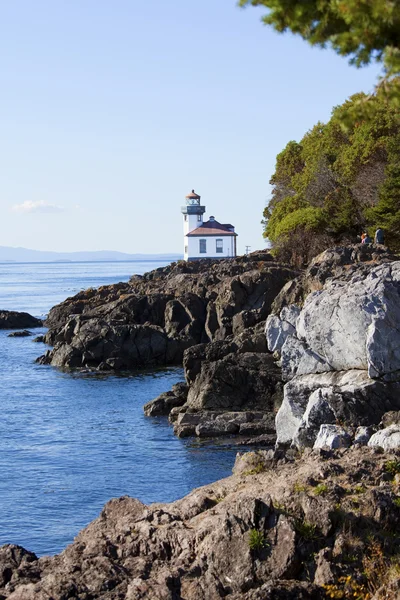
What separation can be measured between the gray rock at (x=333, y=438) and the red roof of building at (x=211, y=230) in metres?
119

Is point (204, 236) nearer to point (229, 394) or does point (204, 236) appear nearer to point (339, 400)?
point (229, 394)

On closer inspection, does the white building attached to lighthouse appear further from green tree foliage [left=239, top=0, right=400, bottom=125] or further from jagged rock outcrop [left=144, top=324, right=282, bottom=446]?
green tree foliage [left=239, top=0, right=400, bottom=125]

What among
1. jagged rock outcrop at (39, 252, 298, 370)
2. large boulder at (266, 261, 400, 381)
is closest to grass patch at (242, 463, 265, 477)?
large boulder at (266, 261, 400, 381)

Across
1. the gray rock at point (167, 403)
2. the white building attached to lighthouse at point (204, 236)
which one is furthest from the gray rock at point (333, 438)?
the white building attached to lighthouse at point (204, 236)

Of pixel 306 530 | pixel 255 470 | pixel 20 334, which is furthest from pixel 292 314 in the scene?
pixel 20 334

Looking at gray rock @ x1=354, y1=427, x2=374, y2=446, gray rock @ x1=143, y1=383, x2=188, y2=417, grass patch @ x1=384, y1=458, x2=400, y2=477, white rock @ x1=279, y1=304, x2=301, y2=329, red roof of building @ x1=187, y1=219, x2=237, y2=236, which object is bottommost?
gray rock @ x1=143, y1=383, x2=188, y2=417

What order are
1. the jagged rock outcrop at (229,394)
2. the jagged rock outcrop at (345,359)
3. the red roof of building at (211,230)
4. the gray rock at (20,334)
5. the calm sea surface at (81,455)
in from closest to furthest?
1. the calm sea surface at (81,455)
2. the jagged rock outcrop at (345,359)
3. the jagged rock outcrop at (229,394)
4. the gray rock at (20,334)
5. the red roof of building at (211,230)

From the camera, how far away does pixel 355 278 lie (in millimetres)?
35688

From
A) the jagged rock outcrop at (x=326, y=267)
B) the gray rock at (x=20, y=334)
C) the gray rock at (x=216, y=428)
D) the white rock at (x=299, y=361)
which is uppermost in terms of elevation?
the jagged rock outcrop at (x=326, y=267)

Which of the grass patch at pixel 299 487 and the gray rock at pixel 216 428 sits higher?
the grass patch at pixel 299 487

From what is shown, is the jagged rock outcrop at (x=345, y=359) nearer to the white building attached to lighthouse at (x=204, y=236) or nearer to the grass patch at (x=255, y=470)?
the grass patch at (x=255, y=470)

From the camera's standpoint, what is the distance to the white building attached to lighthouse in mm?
142750

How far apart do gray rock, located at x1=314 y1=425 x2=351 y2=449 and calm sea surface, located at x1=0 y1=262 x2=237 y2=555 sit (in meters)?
5.19

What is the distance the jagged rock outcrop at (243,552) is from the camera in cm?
1310
